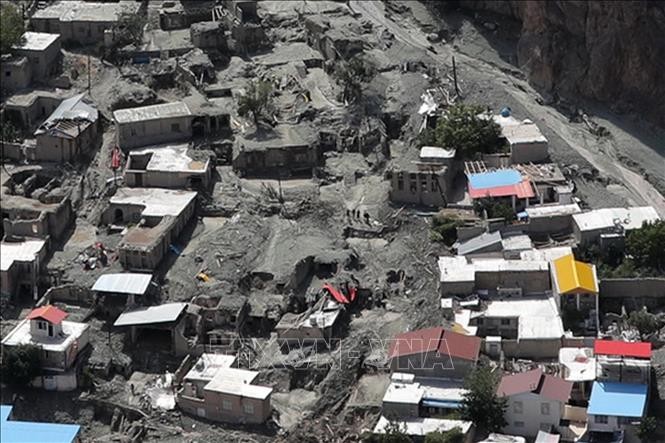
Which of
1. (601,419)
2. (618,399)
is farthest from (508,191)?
(601,419)

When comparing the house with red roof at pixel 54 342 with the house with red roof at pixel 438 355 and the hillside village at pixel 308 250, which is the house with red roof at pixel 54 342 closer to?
the hillside village at pixel 308 250

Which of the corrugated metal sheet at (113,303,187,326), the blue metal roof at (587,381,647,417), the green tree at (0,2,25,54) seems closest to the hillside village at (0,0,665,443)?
the blue metal roof at (587,381,647,417)

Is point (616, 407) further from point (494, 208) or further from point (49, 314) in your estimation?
point (49, 314)

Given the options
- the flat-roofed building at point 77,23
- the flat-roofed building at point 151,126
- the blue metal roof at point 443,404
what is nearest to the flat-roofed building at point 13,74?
the flat-roofed building at point 77,23

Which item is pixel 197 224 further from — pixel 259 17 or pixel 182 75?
pixel 259 17

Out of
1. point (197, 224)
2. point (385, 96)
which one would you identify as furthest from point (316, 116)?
point (197, 224)
